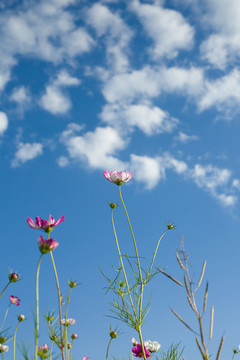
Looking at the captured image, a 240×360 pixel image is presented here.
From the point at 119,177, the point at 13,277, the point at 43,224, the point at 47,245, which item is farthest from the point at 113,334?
the point at 47,245

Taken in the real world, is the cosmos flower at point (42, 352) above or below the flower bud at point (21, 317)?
below

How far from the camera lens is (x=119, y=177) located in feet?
10.7

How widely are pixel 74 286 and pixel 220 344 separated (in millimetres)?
2407

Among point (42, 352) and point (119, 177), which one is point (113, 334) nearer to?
point (119, 177)

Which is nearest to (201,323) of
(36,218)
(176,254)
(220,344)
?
(220,344)

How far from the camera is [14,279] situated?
9.43 feet

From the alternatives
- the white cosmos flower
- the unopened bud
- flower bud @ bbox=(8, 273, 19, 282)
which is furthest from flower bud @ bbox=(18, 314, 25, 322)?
the white cosmos flower

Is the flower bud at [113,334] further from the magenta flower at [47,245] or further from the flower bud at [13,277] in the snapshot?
the magenta flower at [47,245]

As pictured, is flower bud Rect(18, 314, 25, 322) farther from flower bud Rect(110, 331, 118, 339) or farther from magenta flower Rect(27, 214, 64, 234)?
magenta flower Rect(27, 214, 64, 234)

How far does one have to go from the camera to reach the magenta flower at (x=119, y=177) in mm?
3252

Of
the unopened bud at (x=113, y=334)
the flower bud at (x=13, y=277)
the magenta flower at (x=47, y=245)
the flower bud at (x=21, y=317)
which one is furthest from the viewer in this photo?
the unopened bud at (x=113, y=334)

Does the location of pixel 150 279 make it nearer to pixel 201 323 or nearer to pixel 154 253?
pixel 154 253

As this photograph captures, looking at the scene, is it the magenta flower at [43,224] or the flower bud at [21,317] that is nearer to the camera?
the magenta flower at [43,224]

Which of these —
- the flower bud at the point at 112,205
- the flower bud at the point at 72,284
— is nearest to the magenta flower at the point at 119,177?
the flower bud at the point at 112,205
